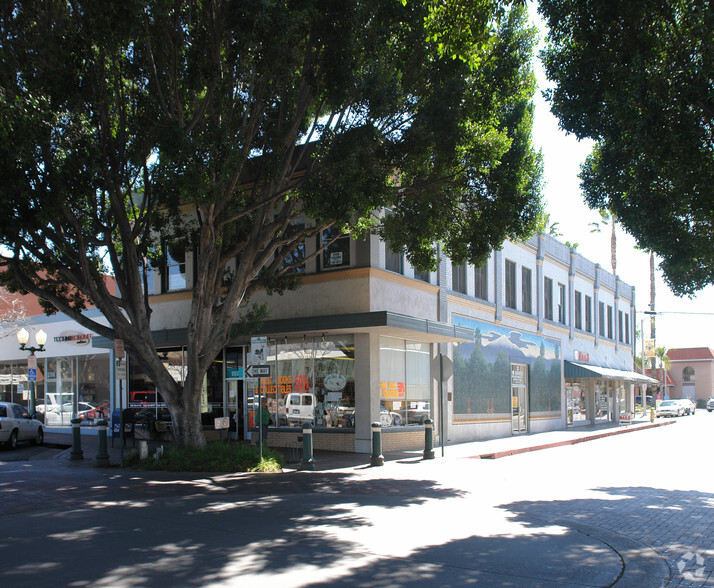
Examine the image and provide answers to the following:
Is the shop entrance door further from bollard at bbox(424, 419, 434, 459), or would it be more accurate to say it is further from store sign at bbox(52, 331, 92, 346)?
store sign at bbox(52, 331, 92, 346)

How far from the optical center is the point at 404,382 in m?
21.2

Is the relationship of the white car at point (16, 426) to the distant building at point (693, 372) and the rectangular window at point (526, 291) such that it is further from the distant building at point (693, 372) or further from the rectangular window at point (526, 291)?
the distant building at point (693, 372)

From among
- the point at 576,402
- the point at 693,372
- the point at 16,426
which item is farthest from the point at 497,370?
the point at 693,372

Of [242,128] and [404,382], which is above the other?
[242,128]

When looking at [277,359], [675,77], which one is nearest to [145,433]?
[277,359]

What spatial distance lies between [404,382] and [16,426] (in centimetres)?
1303

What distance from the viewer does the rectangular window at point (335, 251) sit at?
19938mm

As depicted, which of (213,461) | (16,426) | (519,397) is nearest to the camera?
(213,461)

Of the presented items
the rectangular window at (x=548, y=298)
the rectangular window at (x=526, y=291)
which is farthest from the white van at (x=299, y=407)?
the rectangular window at (x=548, y=298)

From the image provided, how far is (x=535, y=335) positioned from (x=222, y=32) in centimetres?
2253

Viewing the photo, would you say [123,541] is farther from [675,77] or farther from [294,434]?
[294,434]

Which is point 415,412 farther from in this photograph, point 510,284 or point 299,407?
point 510,284

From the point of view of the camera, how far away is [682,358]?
92375 mm

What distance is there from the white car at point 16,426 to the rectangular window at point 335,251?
11.8m
